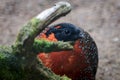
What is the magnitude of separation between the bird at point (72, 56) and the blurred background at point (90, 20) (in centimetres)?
115

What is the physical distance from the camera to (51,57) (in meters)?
2.36

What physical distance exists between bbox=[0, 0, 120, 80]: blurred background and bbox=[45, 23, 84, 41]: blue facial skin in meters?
1.26

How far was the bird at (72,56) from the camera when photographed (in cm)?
238

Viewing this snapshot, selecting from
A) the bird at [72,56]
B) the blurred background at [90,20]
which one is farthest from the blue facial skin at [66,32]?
the blurred background at [90,20]

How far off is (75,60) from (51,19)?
1237mm

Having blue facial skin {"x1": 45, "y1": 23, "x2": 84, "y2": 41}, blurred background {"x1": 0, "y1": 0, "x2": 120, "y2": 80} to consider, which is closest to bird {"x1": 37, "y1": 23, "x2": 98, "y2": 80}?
blue facial skin {"x1": 45, "y1": 23, "x2": 84, "y2": 41}

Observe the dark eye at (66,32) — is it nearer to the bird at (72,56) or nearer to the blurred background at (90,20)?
the bird at (72,56)

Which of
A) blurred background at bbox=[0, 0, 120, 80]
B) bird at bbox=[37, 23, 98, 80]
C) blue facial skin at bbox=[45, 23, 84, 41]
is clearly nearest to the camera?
bird at bbox=[37, 23, 98, 80]

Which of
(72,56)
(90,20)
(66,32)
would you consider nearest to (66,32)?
(66,32)

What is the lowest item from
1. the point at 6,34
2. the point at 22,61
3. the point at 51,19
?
the point at 22,61

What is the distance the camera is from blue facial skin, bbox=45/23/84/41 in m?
2.55

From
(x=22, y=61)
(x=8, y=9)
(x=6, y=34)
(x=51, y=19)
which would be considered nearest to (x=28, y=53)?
(x=22, y=61)

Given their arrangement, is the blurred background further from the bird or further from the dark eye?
the dark eye

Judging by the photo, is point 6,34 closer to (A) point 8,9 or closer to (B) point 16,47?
(A) point 8,9
